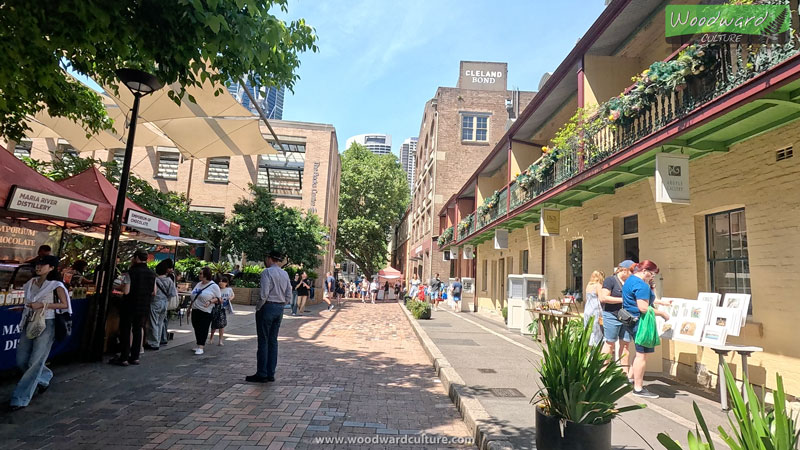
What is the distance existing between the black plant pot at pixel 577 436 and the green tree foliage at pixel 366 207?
4017 cm

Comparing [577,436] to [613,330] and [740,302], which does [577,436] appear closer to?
[613,330]

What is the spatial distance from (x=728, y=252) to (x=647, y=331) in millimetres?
2075

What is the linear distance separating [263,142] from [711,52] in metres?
10.6

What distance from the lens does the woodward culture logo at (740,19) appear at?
4617 millimetres

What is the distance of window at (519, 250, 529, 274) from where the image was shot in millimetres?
15716

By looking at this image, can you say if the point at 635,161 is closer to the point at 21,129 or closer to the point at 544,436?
the point at 544,436

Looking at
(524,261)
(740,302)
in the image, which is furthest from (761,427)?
(524,261)

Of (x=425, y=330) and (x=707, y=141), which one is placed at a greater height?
(x=707, y=141)

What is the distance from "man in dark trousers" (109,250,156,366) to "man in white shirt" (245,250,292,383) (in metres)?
2.17

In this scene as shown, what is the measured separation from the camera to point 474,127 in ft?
109

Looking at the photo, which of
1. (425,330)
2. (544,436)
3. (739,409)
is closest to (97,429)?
(544,436)

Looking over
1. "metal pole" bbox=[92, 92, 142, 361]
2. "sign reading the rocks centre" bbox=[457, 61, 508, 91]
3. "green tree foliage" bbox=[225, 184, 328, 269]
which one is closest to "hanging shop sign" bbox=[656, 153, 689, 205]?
"metal pole" bbox=[92, 92, 142, 361]

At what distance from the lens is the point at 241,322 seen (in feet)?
42.5

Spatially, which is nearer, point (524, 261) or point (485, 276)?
point (524, 261)
